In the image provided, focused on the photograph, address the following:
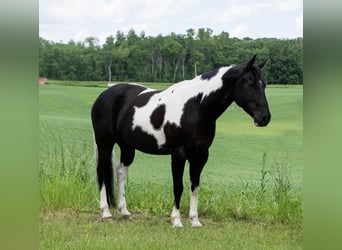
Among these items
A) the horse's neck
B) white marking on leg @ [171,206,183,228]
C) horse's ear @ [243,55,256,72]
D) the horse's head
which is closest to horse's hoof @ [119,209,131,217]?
white marking on leg @ [171,206,183,228]

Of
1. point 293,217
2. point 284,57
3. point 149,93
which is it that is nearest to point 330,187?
point 293,217

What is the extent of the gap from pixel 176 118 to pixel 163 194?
486mm

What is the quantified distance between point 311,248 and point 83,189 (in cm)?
131

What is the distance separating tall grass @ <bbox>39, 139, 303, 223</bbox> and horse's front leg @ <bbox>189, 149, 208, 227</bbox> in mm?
78

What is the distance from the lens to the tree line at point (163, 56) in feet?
11.0

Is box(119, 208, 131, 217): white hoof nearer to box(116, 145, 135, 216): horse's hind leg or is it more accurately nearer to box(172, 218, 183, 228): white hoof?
box(116, 145, 135, 216): horse's hind leg

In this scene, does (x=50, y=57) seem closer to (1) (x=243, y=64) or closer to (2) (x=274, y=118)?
(1) (x=243, y=64)

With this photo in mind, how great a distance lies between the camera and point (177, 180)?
3299 mm

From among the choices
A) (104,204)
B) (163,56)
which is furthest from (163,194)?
(163,56)

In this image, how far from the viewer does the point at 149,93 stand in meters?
3.40

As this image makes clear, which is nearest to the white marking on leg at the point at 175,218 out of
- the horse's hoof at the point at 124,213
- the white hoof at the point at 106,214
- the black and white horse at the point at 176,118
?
the black and white horse at the point at 176,118

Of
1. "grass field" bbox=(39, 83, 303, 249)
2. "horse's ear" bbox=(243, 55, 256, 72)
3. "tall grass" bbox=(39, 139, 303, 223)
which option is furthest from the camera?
"tall grass" bbox=(39, 139, 303, 223)

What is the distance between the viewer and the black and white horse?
321 centimetres

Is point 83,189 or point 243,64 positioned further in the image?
point 83,189
